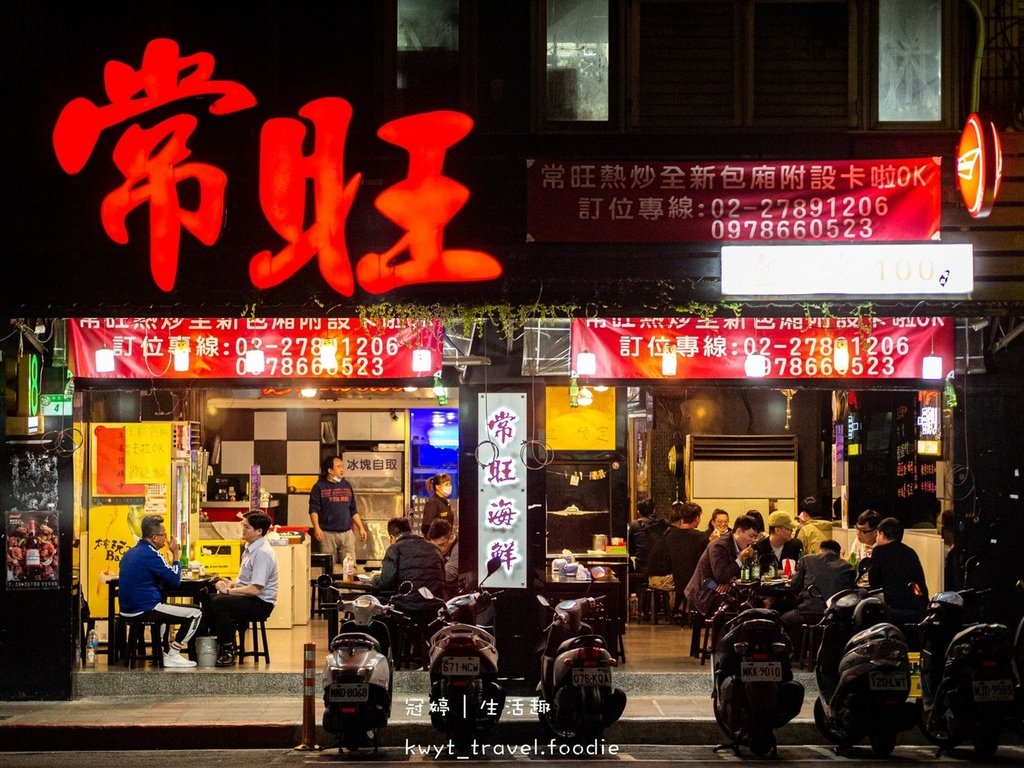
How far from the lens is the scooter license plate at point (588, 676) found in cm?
1091

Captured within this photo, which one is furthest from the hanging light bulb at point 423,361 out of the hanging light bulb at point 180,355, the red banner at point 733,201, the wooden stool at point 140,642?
the wooden stool at point 140,642

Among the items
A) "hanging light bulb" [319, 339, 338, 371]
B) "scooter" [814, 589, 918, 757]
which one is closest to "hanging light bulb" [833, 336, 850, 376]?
"scooter" [814, 589, 918, 757]

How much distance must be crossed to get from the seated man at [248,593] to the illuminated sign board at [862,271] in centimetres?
623

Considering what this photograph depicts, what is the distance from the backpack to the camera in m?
19.0

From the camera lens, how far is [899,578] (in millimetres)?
13000

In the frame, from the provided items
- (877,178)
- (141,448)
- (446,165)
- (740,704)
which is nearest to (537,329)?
(446,165)

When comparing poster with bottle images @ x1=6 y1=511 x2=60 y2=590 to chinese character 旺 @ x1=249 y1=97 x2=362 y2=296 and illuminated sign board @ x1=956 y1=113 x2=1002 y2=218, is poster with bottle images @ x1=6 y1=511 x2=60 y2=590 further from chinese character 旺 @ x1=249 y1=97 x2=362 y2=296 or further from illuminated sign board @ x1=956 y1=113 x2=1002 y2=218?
illuminated sign board @ x1=956 y1=113 x2=1002 y2=218

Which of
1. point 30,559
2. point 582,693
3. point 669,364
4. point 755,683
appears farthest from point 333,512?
point 755,683

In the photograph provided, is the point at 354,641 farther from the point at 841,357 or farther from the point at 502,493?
the point at 841,357

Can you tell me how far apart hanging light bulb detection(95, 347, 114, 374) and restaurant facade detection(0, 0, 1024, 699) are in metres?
0.02

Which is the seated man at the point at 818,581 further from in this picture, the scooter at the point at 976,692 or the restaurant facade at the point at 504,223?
the scooter at the point at 976,692

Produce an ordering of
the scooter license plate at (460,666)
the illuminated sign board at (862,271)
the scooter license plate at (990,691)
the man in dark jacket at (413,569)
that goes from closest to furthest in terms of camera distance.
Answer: the scooter license plate at (990,691), the scooter license plate at (460,666), the illuminated sign board at (862,271), the man in dark jacket at (413,569)

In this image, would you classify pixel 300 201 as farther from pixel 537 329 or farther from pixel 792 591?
pixel 792 591

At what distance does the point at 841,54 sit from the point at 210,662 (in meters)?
10.2
